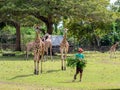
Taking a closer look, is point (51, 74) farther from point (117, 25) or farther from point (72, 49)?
point (117, 25)

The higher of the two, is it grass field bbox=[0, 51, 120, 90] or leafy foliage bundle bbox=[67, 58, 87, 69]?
leafy foliage bundle bbox=[67, 58, 87, 69]

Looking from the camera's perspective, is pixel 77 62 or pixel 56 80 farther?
pixel 56 80

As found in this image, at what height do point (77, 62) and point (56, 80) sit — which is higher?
point (77, 62)

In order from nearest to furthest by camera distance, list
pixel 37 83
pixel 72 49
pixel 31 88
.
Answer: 1. pixel 31 88
2. pixel 37 83
3. pixel 72 49

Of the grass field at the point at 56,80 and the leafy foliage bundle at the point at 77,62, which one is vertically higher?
the leafy foliage bundle at the point at 77,62

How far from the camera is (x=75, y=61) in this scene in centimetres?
1894

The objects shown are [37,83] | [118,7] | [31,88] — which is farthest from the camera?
[118,7]

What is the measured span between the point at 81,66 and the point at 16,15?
23.2 meters

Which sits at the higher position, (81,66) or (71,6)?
(71,6)

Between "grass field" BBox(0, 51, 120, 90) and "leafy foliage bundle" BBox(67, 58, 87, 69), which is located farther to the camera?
"leafy foliage bundle" BBox(67, 58, 87, 69)

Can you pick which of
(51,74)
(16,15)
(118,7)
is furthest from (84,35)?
(51,74)

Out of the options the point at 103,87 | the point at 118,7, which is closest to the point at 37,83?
the point at 103,87

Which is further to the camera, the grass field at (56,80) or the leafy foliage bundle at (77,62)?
the leafy foliage bundle at (77,62)

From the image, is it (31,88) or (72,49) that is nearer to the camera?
(31,88)
